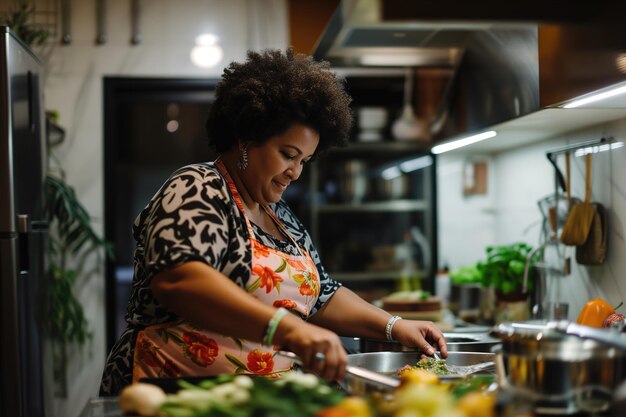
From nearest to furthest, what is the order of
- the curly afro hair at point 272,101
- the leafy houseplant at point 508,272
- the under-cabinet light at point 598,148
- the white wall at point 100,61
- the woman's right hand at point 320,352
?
1. the woman's right hand at point 320,352
2. the curly afro hair at point 272,101
3. the under-cabinet light at point 598,148
4. the leafy houseplant at point 508,272
5. the white wall at point 100,61

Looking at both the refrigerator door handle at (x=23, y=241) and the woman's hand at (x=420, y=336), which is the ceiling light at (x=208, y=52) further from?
the woman's hand at (x=420, y=336)

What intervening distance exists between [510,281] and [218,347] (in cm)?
154

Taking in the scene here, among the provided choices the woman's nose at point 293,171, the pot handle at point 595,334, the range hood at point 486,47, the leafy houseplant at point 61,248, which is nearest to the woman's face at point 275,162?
the woman's nose at point 293,171

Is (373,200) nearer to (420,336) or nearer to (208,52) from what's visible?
(208,52)

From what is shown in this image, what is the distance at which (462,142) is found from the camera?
3039 millimetres

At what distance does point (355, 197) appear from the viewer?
4137 millimetres

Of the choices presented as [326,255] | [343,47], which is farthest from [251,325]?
[326,255]

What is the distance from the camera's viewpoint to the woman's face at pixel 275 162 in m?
1.70

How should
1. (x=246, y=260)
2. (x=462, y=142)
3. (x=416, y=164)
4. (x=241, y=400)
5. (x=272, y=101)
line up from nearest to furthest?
(x=241, y=400), (x=246, y=260), (x=272, y=101), (x=462, y=142), (x=416, y=164)

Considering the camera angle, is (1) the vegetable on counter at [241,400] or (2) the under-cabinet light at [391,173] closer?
(1) the vegetable on counter at [241,400]

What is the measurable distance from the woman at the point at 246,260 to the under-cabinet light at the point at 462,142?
1.02m

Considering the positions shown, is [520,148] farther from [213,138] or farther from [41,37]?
[41,37]

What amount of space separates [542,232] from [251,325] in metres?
1.71

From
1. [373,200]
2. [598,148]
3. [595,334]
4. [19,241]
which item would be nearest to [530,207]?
[598,148]
